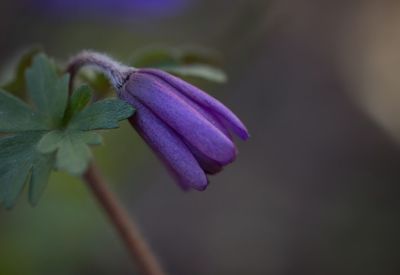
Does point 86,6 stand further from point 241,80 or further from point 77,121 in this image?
point 77,121

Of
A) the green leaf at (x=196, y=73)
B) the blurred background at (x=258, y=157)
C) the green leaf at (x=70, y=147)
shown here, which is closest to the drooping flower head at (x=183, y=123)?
the green leaf at (x=70, y=147)

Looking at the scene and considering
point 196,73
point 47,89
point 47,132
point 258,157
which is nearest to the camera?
point 47,132

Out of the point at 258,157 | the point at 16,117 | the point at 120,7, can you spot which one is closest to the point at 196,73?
the point at 16,117

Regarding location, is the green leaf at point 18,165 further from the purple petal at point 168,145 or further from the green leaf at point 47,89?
the purple petal at point 168,145

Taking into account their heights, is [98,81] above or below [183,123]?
above

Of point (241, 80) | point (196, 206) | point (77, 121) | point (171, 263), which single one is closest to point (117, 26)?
point (241, 80)

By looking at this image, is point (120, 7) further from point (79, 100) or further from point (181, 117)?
point (181, 117)
